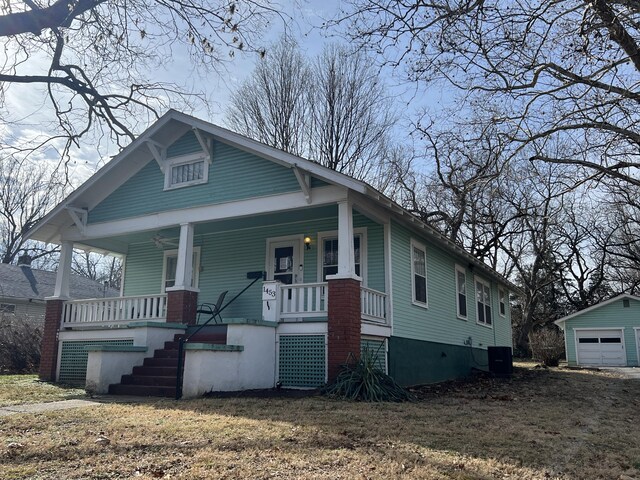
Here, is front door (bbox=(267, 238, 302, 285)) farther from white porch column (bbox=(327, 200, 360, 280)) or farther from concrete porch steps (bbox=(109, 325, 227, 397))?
white porch column (bbox=(327, 200, 360, 280))

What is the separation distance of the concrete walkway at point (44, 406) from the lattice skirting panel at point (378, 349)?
5076 mm

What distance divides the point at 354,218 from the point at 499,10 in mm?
5615

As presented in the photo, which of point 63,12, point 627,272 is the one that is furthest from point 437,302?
point 627,272

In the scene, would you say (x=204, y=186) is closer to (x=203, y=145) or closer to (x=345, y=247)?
(x=203, y=145)

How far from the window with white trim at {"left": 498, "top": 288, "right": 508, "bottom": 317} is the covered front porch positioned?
12385 mm

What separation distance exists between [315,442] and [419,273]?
9178 millimetres

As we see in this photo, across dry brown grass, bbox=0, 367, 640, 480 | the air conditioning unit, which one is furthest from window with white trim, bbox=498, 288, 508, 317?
dry brown grass, bbox=0, 367, 640, 480

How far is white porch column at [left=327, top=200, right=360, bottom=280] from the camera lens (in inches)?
413

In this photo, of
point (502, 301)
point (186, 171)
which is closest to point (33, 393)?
point (186, 171)

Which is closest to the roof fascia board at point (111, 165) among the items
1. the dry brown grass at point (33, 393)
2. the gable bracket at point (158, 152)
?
the gable bracket at point (158, 152)

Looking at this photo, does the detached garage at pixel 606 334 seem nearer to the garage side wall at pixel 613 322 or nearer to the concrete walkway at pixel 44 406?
the garage side wall at pixel 613 322

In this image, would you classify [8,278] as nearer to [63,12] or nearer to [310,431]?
[63,12]

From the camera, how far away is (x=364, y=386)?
9.34m

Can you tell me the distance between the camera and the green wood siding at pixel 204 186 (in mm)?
11859
